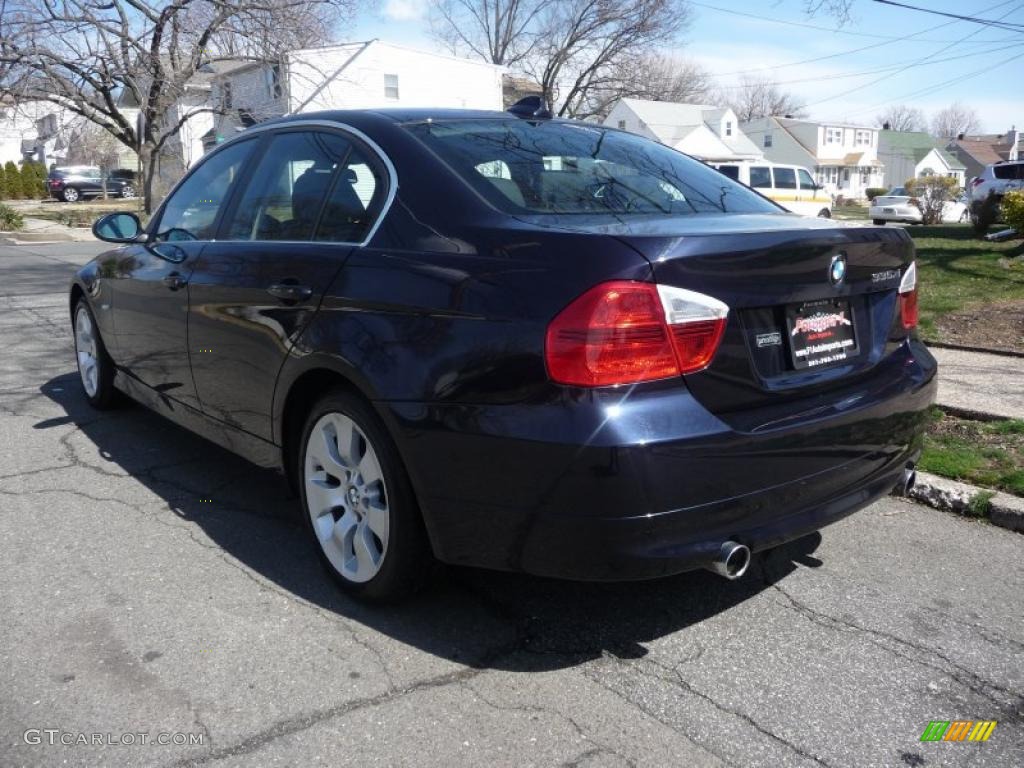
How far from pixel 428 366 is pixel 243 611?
1.20 meters

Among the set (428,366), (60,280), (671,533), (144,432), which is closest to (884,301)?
(671,533)

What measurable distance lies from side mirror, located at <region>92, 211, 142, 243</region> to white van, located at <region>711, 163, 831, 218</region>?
24.2m

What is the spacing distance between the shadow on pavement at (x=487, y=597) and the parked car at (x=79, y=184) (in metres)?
45.1

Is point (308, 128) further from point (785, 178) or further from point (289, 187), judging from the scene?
point (785, 178)

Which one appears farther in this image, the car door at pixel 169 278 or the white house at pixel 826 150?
the white house at pixel 826 150

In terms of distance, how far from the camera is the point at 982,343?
7355mm

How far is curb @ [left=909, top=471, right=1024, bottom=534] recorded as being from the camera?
4.04 metres

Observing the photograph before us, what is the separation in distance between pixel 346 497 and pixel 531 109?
1976 millimetres

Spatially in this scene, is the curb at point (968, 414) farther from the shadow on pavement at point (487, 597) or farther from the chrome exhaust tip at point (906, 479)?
the chrome exhaust tip at point (906, 479)

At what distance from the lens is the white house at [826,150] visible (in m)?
74.1

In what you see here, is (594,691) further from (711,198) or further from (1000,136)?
(1000,136)

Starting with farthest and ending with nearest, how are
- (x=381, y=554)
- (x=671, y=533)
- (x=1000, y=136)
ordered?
(x=1000, y=136) → (x=381, y=554) → (x=671, y=533)

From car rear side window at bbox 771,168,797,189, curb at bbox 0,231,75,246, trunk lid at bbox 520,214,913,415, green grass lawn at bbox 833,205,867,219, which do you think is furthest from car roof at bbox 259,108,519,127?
green grass lawn at bbox 833,205,867,219

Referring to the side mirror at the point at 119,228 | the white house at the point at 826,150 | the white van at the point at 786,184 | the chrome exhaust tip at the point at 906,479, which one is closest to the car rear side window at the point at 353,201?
the side mirror at the point at 119,228
